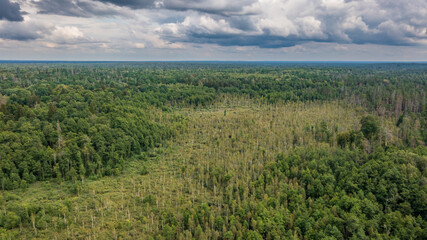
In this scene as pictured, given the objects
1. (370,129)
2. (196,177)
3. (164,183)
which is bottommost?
(164,183)

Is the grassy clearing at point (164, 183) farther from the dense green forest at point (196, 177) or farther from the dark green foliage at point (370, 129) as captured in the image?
the dark green foliage at point (370, 129)

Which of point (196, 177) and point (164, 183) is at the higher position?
point (196, 177)

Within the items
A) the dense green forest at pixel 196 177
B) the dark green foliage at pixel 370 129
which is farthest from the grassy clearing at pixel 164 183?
the dark green foliage at pixel 370 129

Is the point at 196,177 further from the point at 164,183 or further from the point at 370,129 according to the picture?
the point at 370,129

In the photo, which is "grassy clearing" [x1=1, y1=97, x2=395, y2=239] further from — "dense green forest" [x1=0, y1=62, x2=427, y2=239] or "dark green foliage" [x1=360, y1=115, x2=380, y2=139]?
"dark green foliage" [x1=360, y1=115, x2=380, y2=139]

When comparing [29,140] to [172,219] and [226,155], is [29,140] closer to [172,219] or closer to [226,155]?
[172,219]

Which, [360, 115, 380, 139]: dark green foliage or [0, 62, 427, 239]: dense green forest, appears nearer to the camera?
[0, 62, 427, 239]: dense green forest

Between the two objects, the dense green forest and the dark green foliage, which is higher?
the dark green foliage

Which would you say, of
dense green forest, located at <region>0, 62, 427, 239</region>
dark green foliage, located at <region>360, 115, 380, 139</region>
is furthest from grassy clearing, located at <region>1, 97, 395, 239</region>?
dark green foliage, located at <region>360, 115, 380, 139</region>

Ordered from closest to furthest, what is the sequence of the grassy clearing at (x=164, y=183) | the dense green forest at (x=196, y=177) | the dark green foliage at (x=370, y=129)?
the dense green forest at (x=196, y=177)
the grassy clearing at (x=164, y=183)
the dark green foliage at (x=370, y=129)

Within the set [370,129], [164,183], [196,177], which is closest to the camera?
[164,183]

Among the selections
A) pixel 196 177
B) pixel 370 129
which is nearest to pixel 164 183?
pixel 196 177

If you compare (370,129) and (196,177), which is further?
(370,129)
